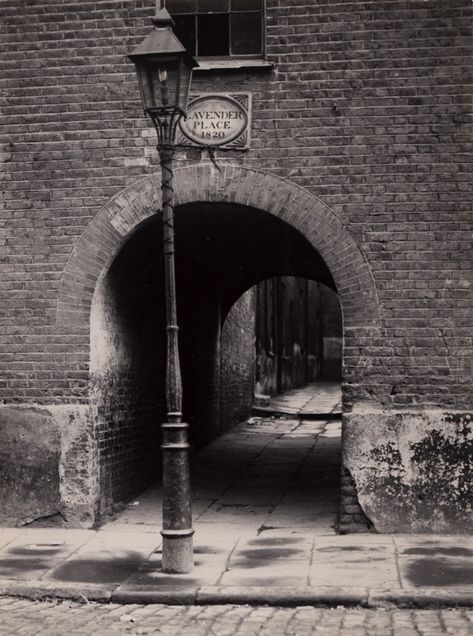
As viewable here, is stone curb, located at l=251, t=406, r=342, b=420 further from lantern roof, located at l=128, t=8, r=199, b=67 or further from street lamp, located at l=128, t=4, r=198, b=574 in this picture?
lantern roof, located at l=128, t=8, r=199, b=67

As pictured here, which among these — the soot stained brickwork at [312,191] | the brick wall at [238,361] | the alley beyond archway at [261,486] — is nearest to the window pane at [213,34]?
the soot stained brickwork at [312,191]

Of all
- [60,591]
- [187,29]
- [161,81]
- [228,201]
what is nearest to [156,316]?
[228,201]

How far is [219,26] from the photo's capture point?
30.7 ft

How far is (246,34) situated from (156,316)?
3.74 meters

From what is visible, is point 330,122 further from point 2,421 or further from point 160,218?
point 2,421

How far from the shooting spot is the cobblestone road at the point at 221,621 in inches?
226

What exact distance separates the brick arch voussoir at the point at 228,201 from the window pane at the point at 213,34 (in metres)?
1.21

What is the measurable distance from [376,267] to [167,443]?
2.70m

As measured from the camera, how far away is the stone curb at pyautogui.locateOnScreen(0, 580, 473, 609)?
20.7ft

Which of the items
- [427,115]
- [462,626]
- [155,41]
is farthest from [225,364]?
[462,626]

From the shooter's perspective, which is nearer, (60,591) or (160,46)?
(60,591)

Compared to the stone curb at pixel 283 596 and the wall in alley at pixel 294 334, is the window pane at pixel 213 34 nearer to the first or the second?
the stone curb at pixel 283 596

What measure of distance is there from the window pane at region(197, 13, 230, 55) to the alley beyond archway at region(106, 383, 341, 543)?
15.1 feet

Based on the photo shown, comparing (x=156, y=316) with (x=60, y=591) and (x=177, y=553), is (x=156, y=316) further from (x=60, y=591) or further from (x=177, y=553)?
(x=60, y=591)
